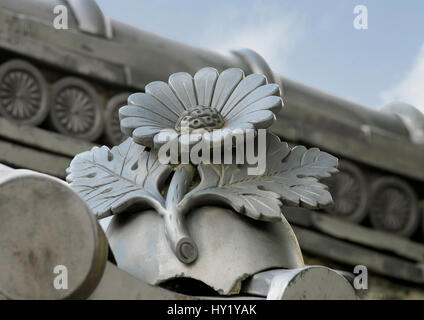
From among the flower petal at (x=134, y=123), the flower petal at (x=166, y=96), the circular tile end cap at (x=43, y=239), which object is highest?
the flower petal at (x=166, y=96)

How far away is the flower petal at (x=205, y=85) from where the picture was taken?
66.6 inches

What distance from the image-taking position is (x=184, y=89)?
A: 5.64 feet

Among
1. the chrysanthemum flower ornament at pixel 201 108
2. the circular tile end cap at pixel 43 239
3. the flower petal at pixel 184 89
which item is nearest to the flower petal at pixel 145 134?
the chrysanthemum flower ornament at pixel 201 108

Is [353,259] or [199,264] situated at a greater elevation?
[199,264]

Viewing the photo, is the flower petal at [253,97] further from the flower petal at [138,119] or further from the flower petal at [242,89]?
the flower petal at [138,119]

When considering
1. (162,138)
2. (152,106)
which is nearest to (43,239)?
(162,138)

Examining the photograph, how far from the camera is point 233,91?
1.69m

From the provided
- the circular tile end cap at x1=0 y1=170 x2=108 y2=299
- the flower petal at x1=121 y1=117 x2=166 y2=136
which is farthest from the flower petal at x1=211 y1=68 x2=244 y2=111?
the circular tile end cap at x1=0 y1=170 x2=108 y2=299

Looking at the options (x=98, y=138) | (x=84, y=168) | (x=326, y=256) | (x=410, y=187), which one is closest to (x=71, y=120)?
(x=98, y=138)

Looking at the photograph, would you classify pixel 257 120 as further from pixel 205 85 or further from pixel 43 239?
pixel 43 239

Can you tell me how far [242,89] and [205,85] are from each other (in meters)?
0.07

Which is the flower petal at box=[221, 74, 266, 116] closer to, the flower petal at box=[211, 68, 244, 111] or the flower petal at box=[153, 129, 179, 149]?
the flower petal at box=[211, 68, 244, 111]

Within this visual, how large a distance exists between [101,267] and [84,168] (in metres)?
0.52

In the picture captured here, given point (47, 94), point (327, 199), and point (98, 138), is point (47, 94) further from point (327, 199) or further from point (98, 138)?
point (327, 199)
